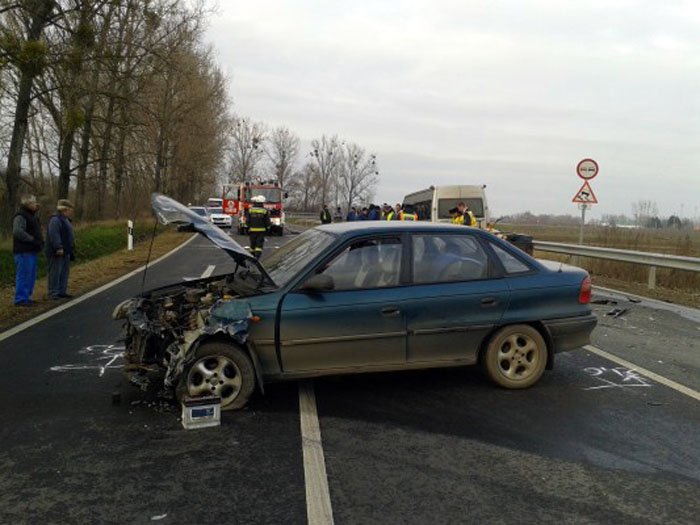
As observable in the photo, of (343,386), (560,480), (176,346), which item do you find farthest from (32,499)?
(560,480)

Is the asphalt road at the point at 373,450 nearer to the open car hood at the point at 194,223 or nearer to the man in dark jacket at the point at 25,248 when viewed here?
the open car hood at the point at 194,223

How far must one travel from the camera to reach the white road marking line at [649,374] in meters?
5.34

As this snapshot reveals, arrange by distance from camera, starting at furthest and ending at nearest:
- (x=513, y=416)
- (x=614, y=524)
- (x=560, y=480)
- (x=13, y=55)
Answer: (x=13, y=55) → (x=513, y=416) → (x=560, y=480) → (x=614, y=524)

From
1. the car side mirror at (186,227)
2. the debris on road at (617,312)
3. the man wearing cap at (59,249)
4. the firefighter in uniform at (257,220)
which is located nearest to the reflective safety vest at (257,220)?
the firefighter in uniform at (257,220)

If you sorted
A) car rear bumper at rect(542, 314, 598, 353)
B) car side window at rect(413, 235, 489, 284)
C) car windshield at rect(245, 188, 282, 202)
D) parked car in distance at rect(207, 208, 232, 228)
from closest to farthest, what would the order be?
car side window at rect(413, 235, 489, 284) → car rear bumper at rect(542, 314, 598, 353) → car windshield at rect(245, 188, 282, 202) → parked car in distance at rect(207, 208, 232, 228)

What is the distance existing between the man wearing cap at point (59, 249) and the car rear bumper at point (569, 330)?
7.94 m

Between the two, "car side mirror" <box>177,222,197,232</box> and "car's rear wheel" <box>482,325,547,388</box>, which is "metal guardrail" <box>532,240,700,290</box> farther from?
"car side mirror" <box>177,222,197,232</box>

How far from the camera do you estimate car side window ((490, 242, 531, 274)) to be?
533 centimetres

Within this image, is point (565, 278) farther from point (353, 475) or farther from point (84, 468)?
point (84, 468)

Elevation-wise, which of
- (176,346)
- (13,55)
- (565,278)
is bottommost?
(176,346)

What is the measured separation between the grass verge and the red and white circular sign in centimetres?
1234

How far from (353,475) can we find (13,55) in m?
10.5

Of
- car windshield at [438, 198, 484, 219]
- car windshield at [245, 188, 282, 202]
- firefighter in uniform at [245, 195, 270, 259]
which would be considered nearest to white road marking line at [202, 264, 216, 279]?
firefighter in uniform at [245, 195, 270, 259]

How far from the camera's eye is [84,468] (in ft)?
11.9
